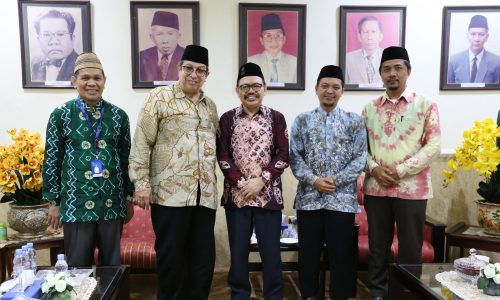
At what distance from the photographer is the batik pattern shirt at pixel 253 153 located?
7.14ft

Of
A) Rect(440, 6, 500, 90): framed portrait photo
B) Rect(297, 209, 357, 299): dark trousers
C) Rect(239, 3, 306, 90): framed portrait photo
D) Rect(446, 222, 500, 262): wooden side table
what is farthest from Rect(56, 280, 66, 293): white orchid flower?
Rect(440, 6, 500, 90): framed portrait photo

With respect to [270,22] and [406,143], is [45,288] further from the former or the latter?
[270,22]

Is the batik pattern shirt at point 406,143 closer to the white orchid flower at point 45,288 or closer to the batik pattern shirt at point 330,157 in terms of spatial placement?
the batik pattern shirt at point 330,157

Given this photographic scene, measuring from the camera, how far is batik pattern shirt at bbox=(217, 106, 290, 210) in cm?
218

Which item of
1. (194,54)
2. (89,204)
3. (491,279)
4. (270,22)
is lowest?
(491,279)

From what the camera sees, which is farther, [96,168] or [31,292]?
[96,168]

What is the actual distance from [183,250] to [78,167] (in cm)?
70

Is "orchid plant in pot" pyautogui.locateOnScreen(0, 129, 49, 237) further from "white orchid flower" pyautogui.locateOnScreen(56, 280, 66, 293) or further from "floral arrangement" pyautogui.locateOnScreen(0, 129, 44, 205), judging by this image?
"white orchid flower" pyautogui.locateOnScreen(56, 280, 66, 293)

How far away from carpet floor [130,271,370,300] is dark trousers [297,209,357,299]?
0.57 metres

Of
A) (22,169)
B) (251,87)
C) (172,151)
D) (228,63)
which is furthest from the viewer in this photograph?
(228,63)

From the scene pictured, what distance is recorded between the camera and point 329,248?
2.27m

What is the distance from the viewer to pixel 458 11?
3242 mm

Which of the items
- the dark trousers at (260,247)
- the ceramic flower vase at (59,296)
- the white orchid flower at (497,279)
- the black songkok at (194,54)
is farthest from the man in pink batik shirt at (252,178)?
the white orchid flower at (497,279)

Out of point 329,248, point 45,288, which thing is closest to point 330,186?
point 329,248
